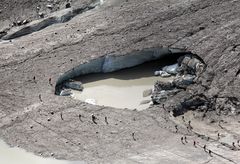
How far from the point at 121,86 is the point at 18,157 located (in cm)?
582

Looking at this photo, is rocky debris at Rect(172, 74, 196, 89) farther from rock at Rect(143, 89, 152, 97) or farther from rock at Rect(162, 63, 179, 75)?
rock at Rect(162, 63, 179, 75)

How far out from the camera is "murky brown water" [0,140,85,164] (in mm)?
16828

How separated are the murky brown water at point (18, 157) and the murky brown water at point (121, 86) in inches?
154

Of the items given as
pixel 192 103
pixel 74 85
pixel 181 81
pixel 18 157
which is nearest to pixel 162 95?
pixel 181 81

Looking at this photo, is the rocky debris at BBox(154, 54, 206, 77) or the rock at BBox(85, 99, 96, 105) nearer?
the rock at BBox(85, 99, 96, 105)

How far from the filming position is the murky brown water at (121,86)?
20.4 meters

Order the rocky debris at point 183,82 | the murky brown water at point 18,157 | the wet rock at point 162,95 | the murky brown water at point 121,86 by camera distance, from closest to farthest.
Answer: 1. the murky brown water at point 18,157
2. the wet rock at point 162,95
3. the rocky debris at point 183,82
4. the murky brown water at point 121,86

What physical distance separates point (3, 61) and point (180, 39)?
24.6 feet

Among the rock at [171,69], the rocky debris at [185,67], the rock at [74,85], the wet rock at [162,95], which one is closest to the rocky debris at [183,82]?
the wet rock at [162,95]

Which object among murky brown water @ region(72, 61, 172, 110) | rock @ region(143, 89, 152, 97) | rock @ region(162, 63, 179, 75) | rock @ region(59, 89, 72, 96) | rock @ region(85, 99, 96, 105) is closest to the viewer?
rock @ region(85, 99, 96, 105)

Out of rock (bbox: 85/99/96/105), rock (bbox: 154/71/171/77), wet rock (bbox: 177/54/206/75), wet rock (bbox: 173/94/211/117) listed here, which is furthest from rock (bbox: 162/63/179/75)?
rock (bbox: 85/99/96/105)

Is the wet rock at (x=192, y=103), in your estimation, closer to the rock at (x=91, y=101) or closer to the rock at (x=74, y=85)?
the rock at (x=91, y=101)

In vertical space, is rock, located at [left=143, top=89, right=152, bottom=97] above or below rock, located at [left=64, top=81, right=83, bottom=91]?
below

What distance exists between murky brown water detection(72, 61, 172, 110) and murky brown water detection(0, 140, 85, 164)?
12.8ft
